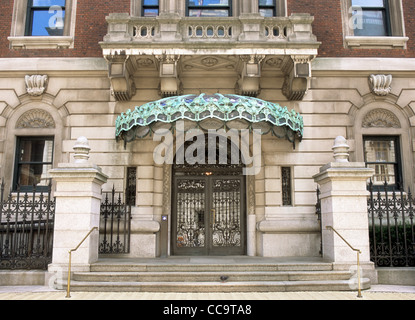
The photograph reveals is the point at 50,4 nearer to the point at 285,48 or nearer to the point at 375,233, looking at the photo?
the point at 285,48

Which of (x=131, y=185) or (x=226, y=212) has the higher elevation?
(x=131, y=185)

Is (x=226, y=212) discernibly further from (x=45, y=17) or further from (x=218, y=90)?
(x=45, y=17)

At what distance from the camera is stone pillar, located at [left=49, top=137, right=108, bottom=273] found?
952cm

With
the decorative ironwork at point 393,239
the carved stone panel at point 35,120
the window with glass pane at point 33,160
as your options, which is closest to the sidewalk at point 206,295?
the decorative ironwork at point 393,239

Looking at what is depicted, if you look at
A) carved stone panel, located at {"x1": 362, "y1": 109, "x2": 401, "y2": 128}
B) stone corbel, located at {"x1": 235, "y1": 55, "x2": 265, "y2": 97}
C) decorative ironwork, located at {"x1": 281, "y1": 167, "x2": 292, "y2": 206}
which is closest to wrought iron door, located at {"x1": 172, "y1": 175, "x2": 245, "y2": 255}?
decorative ironwork, located at {"x1": 281, "y1": 167, "x2": 292, "y2": 206}

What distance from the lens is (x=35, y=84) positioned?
44.1 ft

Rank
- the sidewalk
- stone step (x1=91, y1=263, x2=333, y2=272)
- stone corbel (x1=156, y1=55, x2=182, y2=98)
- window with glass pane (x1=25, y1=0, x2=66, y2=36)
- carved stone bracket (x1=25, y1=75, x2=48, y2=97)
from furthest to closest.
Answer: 1. window with glass pane (x1=25, y1=0, x2=66, y2=36)
2. carved stone bracket (x1=25, y1=75, x2=48, y2=97)
3. stone corbel (x1=156, y1=55, x2=182, y2=98)
4. stone step (x1=91, y1=263, x2=333, y2=272)
5. the sidewalk

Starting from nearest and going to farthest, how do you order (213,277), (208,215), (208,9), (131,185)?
(213,277), (131,185), (208,215), (208,9)

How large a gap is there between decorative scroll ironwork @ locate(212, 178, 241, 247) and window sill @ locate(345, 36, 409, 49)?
20.5 feet

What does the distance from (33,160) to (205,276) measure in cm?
784

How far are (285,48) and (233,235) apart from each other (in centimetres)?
630

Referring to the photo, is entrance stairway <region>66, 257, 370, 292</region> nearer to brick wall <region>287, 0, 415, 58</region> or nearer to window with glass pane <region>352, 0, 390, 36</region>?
brick wall <region>287, 0, 415, 58</region>

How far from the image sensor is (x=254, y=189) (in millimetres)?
13320

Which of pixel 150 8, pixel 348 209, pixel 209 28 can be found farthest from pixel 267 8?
pixel 348 209
